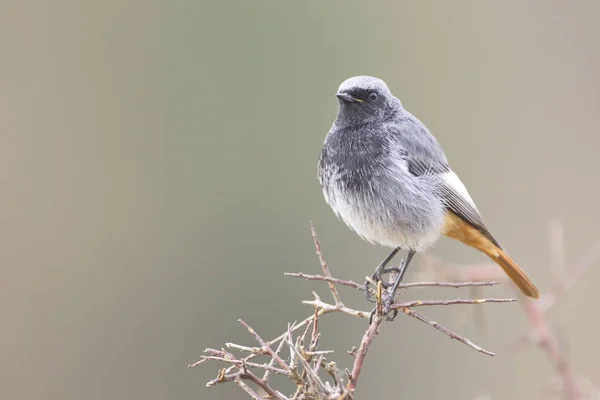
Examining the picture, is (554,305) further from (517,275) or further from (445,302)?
(517,275)

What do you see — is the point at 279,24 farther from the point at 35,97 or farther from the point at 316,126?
the point at 35,97

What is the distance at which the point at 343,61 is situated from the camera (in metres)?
12.2

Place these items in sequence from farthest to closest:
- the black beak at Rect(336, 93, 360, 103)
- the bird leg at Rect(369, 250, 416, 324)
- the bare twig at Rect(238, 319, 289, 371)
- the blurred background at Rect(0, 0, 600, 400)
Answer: the blurred background at Rect(0, 0, 600, 400)
the black beak at Rect(336, 93, 360, 103)
the bird leg at Rect(369, 250, 416, 324)
the bare twig at Rect(238, 319, 289, 371)

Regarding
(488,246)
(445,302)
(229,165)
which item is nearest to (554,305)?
(445,302)

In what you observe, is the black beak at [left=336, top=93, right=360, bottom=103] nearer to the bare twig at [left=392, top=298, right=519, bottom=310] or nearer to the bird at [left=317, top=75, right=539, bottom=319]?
the bird at [left=317, top=75, right=539, bottom=319]

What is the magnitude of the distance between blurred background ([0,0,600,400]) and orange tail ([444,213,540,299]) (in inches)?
124

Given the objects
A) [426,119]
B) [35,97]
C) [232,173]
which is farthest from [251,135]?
[35,97]

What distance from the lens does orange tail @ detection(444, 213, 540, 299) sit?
15.5ft

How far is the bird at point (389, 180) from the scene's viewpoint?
4.43 metres

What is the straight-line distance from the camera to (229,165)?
11445mm

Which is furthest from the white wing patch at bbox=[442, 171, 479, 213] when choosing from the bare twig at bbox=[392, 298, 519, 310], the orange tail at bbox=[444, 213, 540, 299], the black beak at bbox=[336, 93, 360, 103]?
the bare twig at bbox=[392, 298, 519, 310]

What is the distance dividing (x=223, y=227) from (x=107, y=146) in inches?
82.8

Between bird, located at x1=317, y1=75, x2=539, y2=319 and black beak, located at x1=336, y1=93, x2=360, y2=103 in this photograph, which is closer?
bird, located at x1=317, y1=75, x2=539, y2=319

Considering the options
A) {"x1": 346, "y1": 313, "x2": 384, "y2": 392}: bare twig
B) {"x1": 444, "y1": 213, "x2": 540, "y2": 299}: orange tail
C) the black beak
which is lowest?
{"x1": 346, "y1": 313, "x2": 384, "y2": 392}: bare twig
